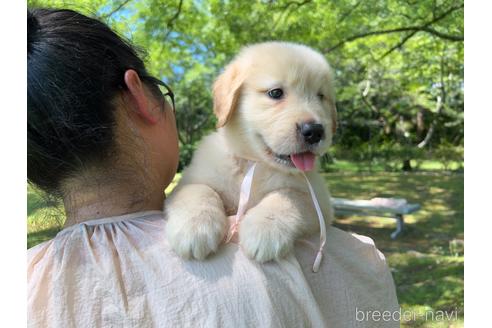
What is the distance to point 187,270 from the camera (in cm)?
132

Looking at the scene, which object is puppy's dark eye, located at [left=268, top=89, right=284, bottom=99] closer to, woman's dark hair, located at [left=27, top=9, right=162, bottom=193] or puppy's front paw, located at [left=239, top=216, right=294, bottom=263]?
puppy's front paw, located at [left=239, top=216, right=294, bottom=263]

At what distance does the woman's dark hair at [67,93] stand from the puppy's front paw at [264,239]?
0.54 meters

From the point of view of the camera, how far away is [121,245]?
1.34m

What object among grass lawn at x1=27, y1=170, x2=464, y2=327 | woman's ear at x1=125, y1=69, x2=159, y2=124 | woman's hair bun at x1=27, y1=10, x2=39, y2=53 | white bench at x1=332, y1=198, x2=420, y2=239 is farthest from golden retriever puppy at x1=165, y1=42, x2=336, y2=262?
white bench at x1=332, y1=198, x2=420, y2=239

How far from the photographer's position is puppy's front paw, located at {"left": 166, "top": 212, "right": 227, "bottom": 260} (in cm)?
137

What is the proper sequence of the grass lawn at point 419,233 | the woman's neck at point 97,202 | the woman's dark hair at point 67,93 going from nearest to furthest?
the woman's dark hair at point 67,93 → the woman's neck at point 97,202 → the grass lawn at point 419,233

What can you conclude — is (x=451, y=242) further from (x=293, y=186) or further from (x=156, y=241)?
(x=156, y=241)

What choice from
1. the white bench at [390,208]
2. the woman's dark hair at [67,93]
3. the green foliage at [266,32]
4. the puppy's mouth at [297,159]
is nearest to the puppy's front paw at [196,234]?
the woman's dark hair at [67,93]

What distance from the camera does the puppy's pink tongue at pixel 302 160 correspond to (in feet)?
6.36

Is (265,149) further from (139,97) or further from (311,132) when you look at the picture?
(139,97)

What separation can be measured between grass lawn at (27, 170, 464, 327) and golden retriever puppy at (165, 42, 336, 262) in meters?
0.59

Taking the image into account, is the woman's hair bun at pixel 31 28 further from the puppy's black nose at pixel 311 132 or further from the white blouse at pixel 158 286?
the puppy's black nose at pixel 311 132

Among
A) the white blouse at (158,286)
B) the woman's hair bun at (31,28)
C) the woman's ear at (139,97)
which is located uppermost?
the woman's hair bun at (31,28)

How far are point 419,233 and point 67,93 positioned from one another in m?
8.00
